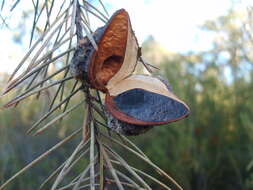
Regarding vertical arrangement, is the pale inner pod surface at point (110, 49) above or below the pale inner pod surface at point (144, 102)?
above

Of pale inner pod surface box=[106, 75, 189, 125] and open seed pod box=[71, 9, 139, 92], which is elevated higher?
open seed pod box=[71, 9, 139, 92]

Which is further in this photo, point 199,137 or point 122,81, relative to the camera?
point 199,137

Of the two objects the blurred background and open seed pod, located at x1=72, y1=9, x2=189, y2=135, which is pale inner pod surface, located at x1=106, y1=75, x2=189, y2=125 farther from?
the blurred background

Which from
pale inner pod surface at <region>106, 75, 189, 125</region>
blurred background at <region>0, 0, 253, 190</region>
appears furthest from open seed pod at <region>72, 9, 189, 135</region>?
blurred background at <region>0, 0, 253, 190</region>

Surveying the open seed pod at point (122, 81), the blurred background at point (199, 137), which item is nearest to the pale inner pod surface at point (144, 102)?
the open seed pod at point (122, 81)

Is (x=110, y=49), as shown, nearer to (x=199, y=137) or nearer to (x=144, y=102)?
(x=144, y=102)

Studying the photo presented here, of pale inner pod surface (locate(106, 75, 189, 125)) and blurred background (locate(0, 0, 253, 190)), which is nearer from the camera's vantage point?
pale inner pod surface (locate(106, 75, 189, 125))

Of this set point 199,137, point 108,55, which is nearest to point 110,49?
point 108,55

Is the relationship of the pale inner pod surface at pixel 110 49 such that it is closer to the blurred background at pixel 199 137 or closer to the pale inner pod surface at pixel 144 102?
the pale inner pod surface at pixel 144 102
